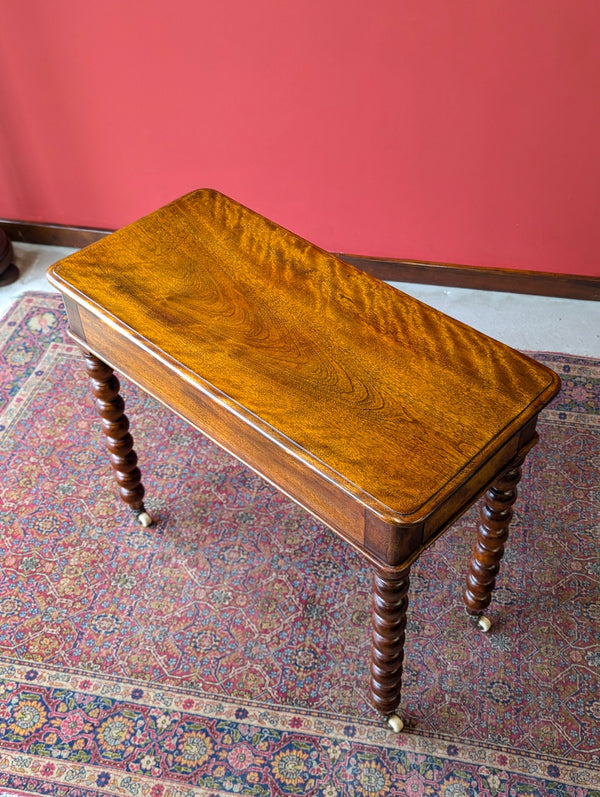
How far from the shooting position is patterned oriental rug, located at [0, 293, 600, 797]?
2346mm

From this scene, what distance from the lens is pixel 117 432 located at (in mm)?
2688

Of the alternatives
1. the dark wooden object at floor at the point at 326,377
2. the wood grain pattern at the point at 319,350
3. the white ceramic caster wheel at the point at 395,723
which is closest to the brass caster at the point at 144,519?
the dark wooden object at floor at the point at 326,377

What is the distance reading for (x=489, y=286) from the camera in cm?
386

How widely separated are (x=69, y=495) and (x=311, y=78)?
75.7 inches

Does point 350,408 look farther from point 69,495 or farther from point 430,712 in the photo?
point 69,495

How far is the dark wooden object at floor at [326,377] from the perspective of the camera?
6.02 ft

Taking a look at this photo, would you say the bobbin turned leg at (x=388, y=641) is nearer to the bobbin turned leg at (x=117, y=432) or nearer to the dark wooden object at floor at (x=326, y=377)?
the dark wooden object at floor at (x=326, y=377)

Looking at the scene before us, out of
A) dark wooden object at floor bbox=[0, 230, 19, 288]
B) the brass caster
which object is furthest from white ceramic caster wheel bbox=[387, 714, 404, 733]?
dark wooden object at floor bbox=[0, 230, 19, 288]

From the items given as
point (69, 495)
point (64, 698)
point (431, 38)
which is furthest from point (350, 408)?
point (431, 38)

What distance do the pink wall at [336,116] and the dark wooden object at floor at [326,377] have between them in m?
1.16

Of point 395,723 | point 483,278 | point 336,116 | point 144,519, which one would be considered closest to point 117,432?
point 144,519

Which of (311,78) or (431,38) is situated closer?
(431,38)

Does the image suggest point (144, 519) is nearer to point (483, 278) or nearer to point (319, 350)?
point (319, 350)

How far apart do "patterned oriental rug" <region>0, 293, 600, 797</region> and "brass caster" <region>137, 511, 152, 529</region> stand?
0.03 metres
